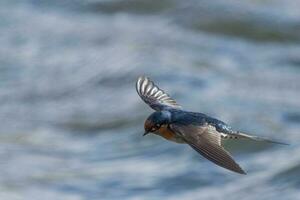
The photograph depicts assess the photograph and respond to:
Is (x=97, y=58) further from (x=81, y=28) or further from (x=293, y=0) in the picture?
(x=293, y=0)

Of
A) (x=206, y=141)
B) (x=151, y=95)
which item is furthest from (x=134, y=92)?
(x=206, y=141)

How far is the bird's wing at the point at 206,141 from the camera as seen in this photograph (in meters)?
4.70

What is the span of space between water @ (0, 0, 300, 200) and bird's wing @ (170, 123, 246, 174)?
2.84 metres

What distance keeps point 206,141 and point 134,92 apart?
4.41 meters

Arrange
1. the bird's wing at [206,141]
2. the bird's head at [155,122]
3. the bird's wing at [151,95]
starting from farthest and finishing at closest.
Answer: the bird's wing at [151,95], the bird's head at [155,122], the bird's wing at [206,141]

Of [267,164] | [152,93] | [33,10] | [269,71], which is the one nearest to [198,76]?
[269,71]

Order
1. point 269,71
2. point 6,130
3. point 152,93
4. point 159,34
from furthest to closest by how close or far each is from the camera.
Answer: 1. point 159,34
2. point 269,71
3. point 6,130
4. point 152,93

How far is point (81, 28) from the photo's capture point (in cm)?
1082

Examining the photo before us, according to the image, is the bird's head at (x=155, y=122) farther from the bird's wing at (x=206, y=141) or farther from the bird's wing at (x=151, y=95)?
the bird's wing at (x=151, y=95)

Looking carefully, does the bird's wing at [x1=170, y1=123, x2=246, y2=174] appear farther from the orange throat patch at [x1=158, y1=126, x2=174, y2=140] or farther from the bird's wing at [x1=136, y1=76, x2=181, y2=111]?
the bird's wing at [x1=136, y1=76, x2=181, y2=111]

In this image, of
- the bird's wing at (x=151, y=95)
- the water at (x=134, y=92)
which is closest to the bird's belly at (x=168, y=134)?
the bird's wing at (x=151, y=95)

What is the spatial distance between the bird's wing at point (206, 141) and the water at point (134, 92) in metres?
2.84

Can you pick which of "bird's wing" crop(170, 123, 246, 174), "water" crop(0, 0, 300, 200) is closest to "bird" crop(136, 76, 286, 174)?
"bird's wing" crop(170, 123, 246, 174)

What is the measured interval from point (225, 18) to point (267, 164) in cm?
243
